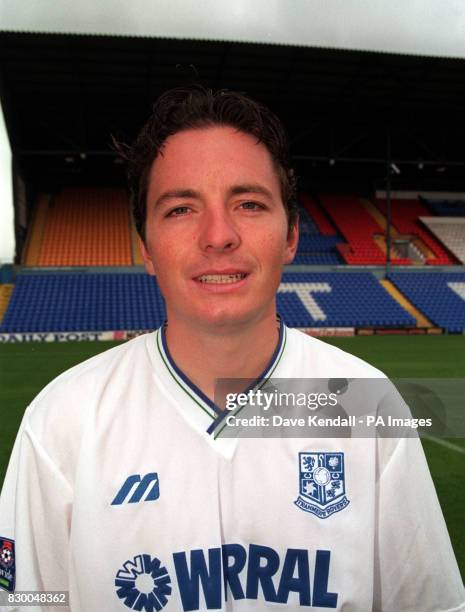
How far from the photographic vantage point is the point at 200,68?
1650cm

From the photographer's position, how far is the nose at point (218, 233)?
1286mm

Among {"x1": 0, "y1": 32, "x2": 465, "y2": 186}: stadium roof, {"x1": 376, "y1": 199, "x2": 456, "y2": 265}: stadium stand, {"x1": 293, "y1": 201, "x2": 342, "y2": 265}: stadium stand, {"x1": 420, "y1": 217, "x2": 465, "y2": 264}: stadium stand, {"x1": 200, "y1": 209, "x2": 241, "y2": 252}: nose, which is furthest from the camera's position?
{"x1": 420, "y1": 217, "x2": 465, "y2": 264}: stadium stand

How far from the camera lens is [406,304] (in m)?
20.7

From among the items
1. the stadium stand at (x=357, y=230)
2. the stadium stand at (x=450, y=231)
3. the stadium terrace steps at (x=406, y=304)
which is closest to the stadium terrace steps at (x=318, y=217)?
the stadium stand at (x=357, y=230)

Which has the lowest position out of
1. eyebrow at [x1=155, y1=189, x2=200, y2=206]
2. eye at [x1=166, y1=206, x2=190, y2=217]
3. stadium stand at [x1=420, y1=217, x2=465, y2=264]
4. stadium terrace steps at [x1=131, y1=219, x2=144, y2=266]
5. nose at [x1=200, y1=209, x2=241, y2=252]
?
nose at [x1=200, y1=209, x2=241, y2=252]

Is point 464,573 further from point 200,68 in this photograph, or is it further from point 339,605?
point 200,68

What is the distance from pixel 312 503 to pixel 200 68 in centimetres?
1764

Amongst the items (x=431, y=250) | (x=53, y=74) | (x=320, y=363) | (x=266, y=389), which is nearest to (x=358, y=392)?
(x=320, y=363)

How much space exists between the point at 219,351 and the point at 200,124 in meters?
0.71

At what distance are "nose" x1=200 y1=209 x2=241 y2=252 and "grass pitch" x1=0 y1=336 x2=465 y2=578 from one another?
275cm

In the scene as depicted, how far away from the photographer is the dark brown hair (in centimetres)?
146

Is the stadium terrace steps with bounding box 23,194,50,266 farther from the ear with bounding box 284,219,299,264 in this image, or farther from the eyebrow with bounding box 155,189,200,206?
the eyebrow with bounding box 155,189,200,206

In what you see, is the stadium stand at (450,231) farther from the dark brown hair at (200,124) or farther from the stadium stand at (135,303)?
the dark brown hair at (200,124)

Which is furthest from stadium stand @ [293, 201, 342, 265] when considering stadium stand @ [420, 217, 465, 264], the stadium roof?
stadium stand @ [420, 217, 465, 264]
